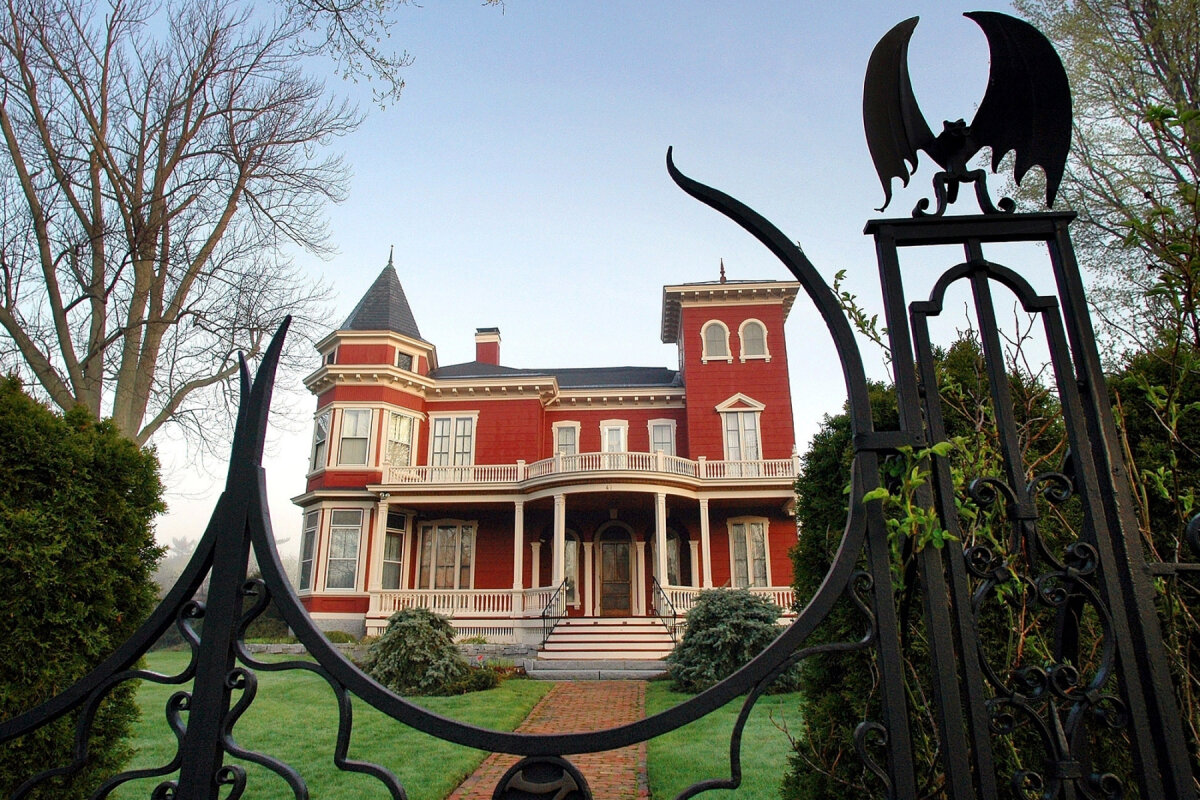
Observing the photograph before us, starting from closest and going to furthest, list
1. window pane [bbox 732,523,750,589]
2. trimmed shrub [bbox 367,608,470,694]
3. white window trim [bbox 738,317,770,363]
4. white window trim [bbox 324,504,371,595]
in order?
trimmed shrub [bbox 367,608,470,694] < white window trim [bbox 324,504,371,595] < window pane [bbox 732,523,750,589] < white window trim [bbox 738,317,770,363]

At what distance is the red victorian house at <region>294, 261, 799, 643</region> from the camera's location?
734 inches

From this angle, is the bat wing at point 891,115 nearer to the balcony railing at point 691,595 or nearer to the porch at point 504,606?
the porch at point 504,606

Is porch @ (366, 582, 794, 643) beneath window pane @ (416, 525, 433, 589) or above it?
beneath

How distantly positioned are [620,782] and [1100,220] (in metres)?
13.2

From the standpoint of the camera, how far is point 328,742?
23.0 feet

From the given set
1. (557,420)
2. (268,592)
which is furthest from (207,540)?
(557,420)

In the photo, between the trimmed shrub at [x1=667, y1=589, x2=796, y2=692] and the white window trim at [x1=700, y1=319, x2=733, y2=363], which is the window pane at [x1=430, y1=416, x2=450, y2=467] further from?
the trimmed shrub at [x1=667, y1=589, x2=796, y2=692]

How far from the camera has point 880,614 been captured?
1.16m

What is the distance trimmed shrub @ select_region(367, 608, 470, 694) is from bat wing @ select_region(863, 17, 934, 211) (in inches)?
448

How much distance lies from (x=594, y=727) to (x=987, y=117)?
783 centimetres

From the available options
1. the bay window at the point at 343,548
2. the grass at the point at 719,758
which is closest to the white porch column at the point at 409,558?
the bay window at the point at 343,548

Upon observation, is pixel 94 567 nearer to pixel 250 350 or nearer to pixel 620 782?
pixel 620 782

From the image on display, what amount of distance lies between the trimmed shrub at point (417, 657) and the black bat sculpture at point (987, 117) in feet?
37.4

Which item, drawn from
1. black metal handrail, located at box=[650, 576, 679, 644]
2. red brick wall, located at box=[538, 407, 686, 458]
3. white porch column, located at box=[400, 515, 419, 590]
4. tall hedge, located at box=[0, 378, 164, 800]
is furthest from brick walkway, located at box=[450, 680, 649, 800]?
red brick wall, located at box=[538, 407, 686, 458]
